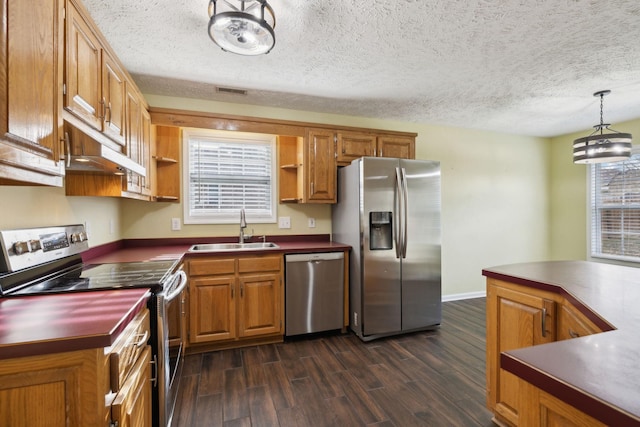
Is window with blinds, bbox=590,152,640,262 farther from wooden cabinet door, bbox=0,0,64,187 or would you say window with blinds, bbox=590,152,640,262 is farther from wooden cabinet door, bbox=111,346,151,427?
wooden cabinet door, bbox=0,0,64,187

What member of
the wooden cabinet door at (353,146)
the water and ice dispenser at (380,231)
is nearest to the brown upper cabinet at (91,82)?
the wooden cabinet door at (353,146)

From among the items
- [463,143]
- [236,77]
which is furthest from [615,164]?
[236,77]

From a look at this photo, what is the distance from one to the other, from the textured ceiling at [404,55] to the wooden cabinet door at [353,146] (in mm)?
344

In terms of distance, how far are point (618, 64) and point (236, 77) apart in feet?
10.3

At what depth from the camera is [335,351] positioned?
2.62m

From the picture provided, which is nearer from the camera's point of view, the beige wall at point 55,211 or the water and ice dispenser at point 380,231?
the beige wall at point 55,211

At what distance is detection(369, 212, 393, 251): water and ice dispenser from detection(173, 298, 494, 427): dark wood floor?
933 millimetres

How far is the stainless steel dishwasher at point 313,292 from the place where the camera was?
9.14 feet

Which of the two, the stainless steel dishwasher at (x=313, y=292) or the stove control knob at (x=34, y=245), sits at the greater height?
the stove control knob at (x=34, y=245)

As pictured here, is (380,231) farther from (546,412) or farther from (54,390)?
(54,390)

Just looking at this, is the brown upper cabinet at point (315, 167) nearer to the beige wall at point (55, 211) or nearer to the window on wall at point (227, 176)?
the window on wall at point (227, 176)

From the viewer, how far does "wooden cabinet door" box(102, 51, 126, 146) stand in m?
1.67

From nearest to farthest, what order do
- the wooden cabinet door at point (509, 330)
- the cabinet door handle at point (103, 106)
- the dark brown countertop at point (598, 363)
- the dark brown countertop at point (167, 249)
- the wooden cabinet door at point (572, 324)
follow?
the dark brown countertop at point (598, 363), the wooden cabinet door at point (572, 324), the wooden cabinet door at point (509, 330), the cabinet door handle at point (103, 106), the dark brown countertop at point (167, 249)

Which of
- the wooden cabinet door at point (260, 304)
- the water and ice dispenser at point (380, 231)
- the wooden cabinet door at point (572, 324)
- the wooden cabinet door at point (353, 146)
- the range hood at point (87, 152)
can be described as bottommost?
the wooden cabinet door at point (260, 304)
